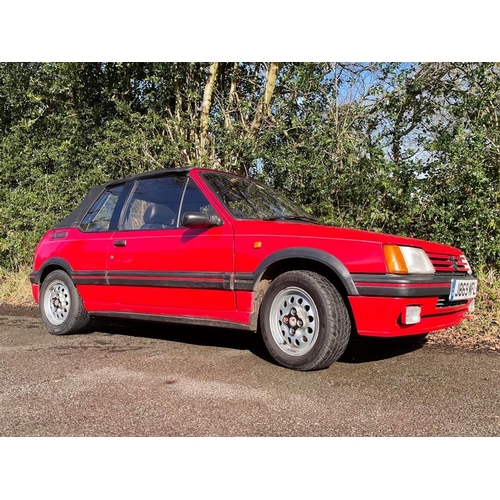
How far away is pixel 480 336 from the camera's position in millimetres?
5133

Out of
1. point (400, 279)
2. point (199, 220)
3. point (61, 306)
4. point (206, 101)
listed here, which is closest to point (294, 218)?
point (199, 220)

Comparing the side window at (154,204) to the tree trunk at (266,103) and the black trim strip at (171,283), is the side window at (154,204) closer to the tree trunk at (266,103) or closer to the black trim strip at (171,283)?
the black trim strip at (171,283)

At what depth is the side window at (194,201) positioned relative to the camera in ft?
15.2

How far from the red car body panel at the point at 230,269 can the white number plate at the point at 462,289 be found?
70mm

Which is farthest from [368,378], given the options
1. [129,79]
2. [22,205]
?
[22,205]

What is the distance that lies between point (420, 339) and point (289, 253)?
6.69ft

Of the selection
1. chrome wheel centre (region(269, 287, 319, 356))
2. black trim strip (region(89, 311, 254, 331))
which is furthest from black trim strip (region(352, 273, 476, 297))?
black trim strip (region(89, 311, 254, 331))

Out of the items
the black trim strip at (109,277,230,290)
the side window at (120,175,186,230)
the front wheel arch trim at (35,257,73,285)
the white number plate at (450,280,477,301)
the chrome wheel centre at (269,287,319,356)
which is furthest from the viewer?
the front wheel arch trim at (35,257,73,285)

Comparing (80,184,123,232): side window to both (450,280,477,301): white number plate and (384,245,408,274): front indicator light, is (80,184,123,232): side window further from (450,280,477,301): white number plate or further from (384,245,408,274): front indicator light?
(450,280,477,301): white number plate

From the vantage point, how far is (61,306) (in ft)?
19.0

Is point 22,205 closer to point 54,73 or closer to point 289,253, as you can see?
point 54,73

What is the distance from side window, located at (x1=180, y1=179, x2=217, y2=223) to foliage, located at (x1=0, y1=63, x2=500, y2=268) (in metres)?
2.64

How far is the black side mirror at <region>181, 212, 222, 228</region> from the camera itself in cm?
423

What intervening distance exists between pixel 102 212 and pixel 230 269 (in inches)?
83.0
